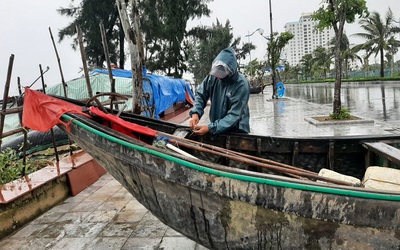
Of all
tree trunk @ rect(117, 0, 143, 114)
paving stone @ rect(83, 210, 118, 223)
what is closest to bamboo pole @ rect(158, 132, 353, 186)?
paving stone @ rect(83, 210, 118, 223)

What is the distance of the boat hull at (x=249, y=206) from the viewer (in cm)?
171

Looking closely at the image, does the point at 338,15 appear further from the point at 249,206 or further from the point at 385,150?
the point at 249,206

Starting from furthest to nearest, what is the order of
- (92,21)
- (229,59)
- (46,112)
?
1. (92,21)
2. (229,59)
3. (46,112)

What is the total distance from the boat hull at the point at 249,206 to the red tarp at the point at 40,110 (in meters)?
0.45

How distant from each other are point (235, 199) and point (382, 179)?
4.03 feet

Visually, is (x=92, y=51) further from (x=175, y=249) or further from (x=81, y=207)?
→ (x=175, y=249)

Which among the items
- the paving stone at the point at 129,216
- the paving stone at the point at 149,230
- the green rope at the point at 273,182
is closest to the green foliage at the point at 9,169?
the paving stone at the point at 129,216

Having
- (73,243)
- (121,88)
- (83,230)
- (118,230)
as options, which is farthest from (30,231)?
(121,88)

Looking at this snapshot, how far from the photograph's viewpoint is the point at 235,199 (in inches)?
73.3

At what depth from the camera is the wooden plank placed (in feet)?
8.78

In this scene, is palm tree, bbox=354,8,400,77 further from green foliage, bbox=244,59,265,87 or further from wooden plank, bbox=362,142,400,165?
wooden plank, bbox=362,142,400,165

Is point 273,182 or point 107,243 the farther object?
point 107,243

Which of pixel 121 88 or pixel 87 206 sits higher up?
pixel 121 88

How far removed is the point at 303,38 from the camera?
9138cm
